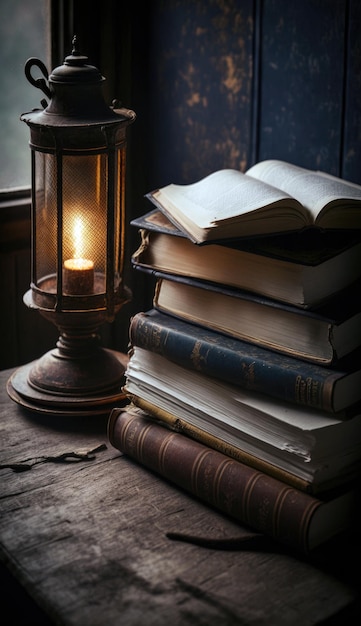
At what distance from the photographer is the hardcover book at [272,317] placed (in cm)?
125

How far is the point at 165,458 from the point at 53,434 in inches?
10.8

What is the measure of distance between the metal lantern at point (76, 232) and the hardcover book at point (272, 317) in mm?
213

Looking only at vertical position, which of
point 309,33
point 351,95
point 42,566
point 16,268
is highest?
point 309,33

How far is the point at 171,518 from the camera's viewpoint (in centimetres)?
133

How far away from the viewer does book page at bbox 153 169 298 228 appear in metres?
1.30

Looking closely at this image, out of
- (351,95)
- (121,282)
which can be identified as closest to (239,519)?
(121,282)

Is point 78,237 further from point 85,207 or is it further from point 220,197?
point 220,197

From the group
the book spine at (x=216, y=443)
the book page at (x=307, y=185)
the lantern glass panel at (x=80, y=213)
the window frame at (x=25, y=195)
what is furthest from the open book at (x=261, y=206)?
the window frame at (x=25, y=195)

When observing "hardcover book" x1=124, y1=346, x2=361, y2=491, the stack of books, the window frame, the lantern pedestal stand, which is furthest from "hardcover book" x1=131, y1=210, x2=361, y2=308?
the window frame

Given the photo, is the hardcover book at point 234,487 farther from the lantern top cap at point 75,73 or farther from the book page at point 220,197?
the lantern top cap at point 75,73

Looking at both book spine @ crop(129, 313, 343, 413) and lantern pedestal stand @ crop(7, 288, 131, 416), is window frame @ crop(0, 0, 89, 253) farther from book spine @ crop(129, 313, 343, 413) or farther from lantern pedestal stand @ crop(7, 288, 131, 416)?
book spine @ crop(129, 313, 343, 413)

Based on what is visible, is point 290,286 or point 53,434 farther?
point 53,434

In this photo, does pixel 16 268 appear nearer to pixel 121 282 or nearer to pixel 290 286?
pixel 121 282

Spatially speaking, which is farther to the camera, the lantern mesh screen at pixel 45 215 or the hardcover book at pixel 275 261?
the lantern mesh screen at pixel 45 215
